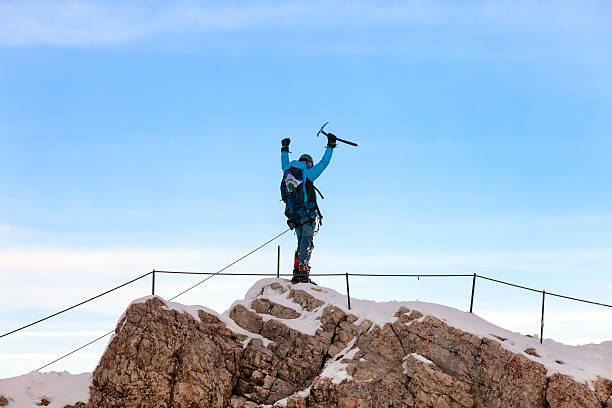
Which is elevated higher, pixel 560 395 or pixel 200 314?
pixel 200 314

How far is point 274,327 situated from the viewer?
904 inches

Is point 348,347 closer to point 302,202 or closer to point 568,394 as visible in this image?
point 302,202

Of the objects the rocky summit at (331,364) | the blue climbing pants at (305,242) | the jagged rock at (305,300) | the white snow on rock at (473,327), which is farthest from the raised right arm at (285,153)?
the rocky summit at (331,364)

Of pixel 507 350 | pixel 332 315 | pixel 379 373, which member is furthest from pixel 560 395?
pixel 332 315

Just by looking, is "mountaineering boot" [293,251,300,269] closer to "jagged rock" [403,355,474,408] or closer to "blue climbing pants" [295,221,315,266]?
"blue climbing pants" [295,221,315,266]

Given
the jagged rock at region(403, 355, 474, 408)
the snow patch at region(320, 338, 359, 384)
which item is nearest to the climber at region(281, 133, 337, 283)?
the snow patch at region(320, 338, 359, 384)

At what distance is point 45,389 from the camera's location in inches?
860

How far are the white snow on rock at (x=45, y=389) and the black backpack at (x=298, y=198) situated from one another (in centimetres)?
798

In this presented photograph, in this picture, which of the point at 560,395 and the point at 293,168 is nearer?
the point at 560,395

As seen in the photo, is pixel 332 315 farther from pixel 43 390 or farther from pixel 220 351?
pixel 43 390

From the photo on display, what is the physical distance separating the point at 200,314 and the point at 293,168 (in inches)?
237

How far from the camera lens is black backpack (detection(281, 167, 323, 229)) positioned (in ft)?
84.5

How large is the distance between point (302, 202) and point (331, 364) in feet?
20.1

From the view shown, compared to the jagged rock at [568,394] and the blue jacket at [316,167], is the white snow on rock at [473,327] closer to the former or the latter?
the jagged rock at [568,394]
